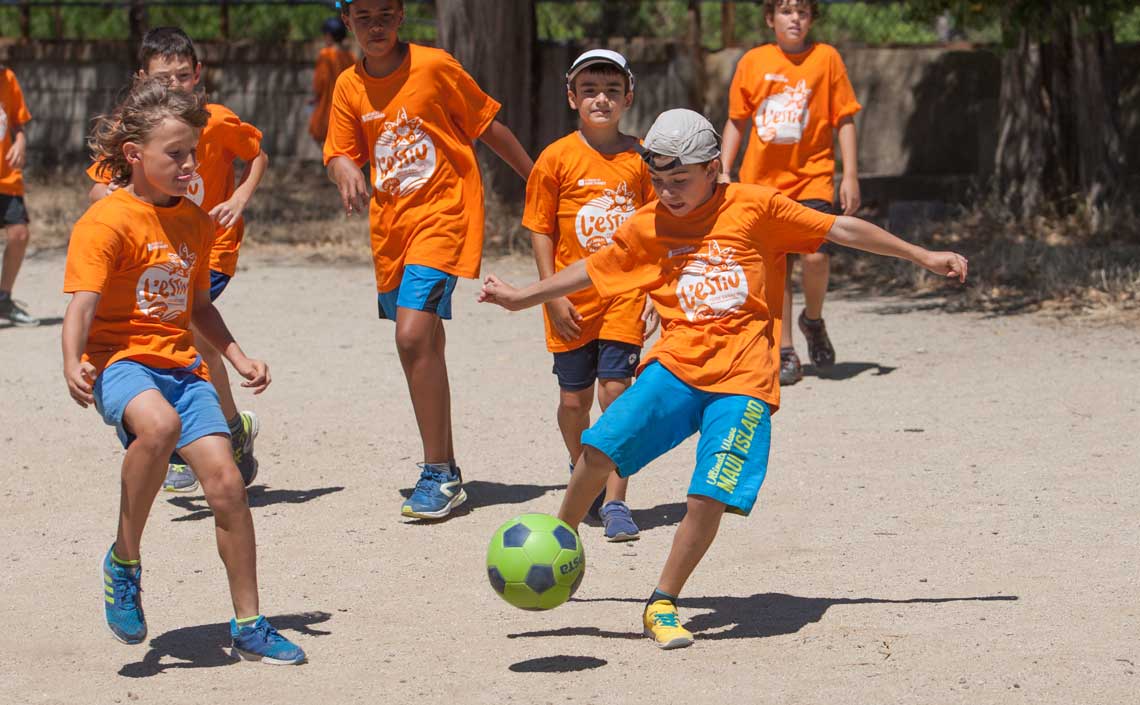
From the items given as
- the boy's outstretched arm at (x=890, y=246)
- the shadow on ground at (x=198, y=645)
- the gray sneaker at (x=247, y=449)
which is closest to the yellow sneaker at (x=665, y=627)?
the shadow on ground at (x=198, y=645)

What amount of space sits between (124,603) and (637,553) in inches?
72.2

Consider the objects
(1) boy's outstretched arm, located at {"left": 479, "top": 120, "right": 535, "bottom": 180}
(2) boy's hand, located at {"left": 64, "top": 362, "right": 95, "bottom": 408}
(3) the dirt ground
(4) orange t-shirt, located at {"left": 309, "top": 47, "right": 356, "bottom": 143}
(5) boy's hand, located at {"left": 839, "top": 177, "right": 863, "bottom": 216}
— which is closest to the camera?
(2) boy's hand, located at {"left": 64, "top": 362, "right": 95, "bottom": 408}

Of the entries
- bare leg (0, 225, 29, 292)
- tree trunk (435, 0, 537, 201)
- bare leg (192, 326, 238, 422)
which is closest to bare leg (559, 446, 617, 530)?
bare leg (192, 326, 238, 422)

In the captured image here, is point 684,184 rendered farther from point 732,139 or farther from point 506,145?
point 732,139

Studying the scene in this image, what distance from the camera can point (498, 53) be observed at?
1428 centimetres

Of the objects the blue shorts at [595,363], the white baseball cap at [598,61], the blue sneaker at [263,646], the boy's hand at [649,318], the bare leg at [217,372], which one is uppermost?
the white baseball cap at [598,61]

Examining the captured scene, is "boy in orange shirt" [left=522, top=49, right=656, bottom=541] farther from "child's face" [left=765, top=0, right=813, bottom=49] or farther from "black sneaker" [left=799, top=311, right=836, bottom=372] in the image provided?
"black sneaker" [left=799, top=311, right=836, bottom=372]

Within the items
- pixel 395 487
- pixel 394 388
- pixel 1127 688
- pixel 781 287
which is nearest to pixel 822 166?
pixel 394 388

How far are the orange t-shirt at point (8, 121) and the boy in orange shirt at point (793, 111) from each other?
4.67m

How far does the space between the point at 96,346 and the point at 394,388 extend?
391 cm

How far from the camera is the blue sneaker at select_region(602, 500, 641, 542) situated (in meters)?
6.03

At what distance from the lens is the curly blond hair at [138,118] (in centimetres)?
490

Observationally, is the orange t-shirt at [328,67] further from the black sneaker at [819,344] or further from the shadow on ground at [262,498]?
the shadow on ground at [262,498]

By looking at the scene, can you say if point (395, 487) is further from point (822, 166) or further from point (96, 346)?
point (822, 166)
